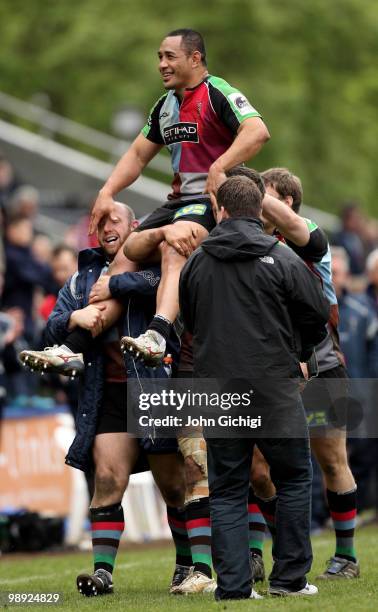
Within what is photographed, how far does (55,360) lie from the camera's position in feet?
33.2

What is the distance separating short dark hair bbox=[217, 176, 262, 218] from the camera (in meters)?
9.21

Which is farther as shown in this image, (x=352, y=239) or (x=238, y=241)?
(x=352, y=239)

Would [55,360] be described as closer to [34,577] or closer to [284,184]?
[284,184]

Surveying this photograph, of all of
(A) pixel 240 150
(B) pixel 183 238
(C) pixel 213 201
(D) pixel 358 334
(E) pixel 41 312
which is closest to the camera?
(C) pixel 213 201

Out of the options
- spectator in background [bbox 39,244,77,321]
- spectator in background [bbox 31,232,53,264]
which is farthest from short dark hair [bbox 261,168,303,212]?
spectator in background [bbox 31,232,53,264]

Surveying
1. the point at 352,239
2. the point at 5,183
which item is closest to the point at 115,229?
the point at 5,183

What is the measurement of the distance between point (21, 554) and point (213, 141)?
632 cm

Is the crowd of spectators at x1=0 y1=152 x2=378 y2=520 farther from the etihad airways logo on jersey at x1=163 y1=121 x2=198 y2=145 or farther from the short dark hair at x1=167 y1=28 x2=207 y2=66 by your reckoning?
the short dark hair at x1=167 y1=28 x2=207 y2=66

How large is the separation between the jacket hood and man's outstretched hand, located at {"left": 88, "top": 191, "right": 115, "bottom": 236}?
1580mm

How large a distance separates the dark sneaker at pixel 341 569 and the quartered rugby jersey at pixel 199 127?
261cm

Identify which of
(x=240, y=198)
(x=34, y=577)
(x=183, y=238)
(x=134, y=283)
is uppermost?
(x=240, y=198)

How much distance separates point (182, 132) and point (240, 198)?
4.22 ft

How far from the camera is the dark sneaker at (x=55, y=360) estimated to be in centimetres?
1002

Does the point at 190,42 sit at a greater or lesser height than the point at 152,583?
greater
